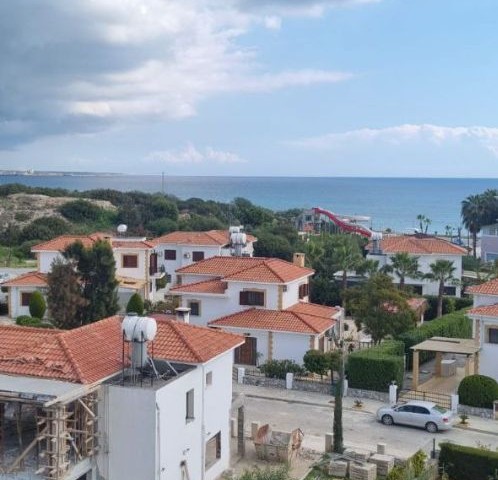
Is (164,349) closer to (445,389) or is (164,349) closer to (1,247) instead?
(445,389)

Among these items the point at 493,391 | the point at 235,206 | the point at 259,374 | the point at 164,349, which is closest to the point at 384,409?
the point at 493,391

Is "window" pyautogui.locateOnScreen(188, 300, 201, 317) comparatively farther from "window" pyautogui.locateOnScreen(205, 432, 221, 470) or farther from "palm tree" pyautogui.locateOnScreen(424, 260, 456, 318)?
"window" pyautogui.locateOnScreen(205, 432, 221, 470)

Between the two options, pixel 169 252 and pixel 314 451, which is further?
pixel 169 252

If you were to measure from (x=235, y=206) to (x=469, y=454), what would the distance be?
317 feet

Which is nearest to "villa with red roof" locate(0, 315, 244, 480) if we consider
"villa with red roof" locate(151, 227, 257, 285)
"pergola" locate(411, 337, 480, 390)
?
"pergola" locate(411, 337, 480, 390)

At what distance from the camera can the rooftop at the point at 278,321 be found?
38688mm

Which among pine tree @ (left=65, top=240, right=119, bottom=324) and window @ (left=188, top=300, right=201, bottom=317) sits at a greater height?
pine tree @ (left=65, top=240, right=119, bottom=324)

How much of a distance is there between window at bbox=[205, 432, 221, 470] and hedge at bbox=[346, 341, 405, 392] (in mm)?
12667

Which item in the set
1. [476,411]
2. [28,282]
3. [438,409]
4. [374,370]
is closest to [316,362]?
[374,370]

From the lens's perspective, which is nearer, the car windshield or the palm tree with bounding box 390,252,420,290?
the car windshield

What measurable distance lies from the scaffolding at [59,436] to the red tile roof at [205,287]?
894 inches

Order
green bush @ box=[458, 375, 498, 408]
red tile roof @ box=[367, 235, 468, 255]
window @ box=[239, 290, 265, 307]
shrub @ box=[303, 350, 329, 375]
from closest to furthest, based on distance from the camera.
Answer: green bush @ box=[458, 375, 498, 408] < shrub @ box=[303, 350, 329, 375] < window @ box=[239, 290, 265, 307] < red tile roof @ box=[367, 235, 468, 255]

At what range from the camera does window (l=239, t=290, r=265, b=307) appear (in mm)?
41375

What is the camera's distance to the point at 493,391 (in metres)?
32.4
